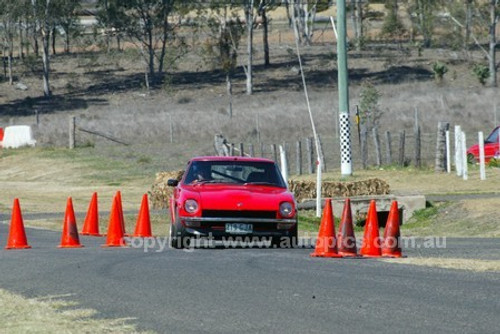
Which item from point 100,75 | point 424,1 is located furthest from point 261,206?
point 424,1

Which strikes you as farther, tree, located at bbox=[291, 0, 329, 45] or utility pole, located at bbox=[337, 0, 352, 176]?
tree, located at bbox=[291, 0, 329, 45]

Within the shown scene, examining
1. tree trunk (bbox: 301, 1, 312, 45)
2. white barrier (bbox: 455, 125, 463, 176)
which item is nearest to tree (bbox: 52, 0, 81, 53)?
tree trunk (bbox: 301, 1, 312, 45)

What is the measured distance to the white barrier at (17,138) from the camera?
5572 cm

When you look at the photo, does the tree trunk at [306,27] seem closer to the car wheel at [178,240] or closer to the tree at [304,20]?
the tree at [304,20]

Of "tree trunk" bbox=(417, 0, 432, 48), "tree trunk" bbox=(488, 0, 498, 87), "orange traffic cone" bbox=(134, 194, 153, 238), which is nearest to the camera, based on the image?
"orange traffic cone" bbox=(134, 194, 153, 238)

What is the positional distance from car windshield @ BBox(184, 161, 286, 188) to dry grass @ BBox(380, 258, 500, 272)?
3308 mm

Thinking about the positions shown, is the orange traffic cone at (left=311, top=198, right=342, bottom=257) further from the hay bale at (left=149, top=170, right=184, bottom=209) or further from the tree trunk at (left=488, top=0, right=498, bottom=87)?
the tree trunk at (left=488, top=0, right=498, bottom=87)

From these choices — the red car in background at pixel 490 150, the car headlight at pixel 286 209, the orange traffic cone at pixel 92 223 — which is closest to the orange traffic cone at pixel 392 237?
the car headlight at pixel 286 209

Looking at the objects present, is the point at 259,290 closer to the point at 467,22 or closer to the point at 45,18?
the point at 467,22

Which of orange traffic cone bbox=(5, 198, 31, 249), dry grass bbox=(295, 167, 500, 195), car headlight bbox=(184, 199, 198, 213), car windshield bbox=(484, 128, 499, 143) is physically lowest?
dry grass bbox=(295, 167, 500, 195)

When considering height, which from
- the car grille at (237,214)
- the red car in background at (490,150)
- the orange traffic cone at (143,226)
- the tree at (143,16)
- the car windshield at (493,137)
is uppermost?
the tree at (143,16)

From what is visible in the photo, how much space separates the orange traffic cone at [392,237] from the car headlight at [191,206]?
2844 millimetres

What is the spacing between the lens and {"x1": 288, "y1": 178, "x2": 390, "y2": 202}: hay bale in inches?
1136

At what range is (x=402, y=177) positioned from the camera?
116 ft
